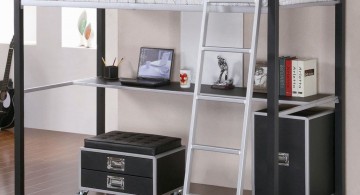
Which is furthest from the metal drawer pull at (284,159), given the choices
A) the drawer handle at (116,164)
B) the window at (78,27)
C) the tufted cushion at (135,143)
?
the window at (78,27)

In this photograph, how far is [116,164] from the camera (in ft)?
17.6

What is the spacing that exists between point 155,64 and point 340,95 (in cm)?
142

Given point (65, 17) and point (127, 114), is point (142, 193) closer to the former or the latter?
point (127, 114)

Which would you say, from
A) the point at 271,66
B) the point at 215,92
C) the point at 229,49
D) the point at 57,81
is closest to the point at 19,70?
the point at 215,92

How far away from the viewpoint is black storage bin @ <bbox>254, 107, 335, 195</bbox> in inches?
196

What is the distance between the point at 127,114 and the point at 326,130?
5.53ft

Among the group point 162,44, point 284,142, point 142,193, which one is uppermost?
point 162,44

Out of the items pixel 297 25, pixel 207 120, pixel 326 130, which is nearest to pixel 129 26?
pixel 207 120

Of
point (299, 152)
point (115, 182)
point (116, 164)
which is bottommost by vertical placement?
point (115, 182)

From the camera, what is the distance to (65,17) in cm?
831

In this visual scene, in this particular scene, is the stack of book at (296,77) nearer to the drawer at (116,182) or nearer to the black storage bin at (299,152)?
the black storage bin at (299,152)

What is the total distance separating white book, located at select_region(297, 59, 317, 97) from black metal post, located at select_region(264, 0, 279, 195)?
2.68 ft

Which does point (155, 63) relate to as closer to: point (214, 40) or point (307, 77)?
point (214, 40)

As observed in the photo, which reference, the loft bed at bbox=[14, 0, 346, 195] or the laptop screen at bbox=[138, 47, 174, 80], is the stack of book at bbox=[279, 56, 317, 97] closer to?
the loft bed at bbox=[14, 0, 346, 195]
